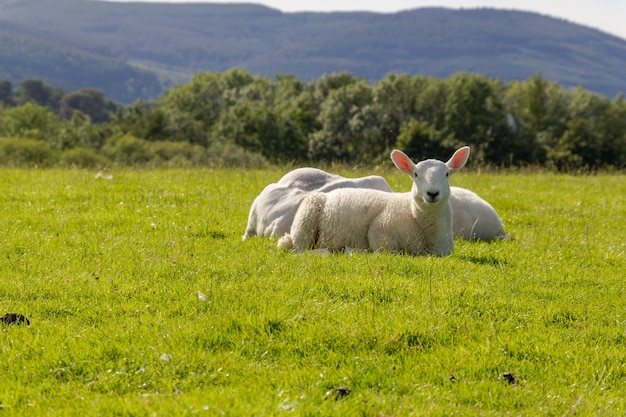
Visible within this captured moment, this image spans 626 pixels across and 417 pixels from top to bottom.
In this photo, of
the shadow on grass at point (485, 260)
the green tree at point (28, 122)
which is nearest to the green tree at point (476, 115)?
the green tree at point (28, 122)

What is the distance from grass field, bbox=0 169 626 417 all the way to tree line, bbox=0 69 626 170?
55280 mm

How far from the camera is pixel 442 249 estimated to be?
11.3 metres

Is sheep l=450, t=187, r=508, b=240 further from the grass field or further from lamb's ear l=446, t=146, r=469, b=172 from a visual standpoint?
lamb's ear l=446, t=146, r=469, b=172

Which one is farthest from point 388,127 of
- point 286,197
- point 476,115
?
point 286,197

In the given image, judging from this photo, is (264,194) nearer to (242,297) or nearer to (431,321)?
(242,297)

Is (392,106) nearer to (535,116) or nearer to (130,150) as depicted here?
(535,116)

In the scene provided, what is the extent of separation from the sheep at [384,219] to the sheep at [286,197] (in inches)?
25.1

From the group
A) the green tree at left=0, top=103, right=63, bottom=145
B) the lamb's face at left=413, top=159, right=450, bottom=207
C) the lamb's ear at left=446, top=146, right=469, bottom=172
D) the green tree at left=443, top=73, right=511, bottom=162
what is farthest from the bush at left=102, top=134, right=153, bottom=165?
the lamb's face at left=413, top=159, right=450, bottom=207

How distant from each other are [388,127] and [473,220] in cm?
6810

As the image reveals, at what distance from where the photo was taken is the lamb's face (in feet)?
35.3

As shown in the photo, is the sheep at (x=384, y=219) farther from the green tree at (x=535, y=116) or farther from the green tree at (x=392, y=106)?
the green tree at (x=392, y=106)

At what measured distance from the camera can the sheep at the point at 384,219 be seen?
36.9ft

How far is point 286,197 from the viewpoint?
1303cm

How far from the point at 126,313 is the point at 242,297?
132 cm
